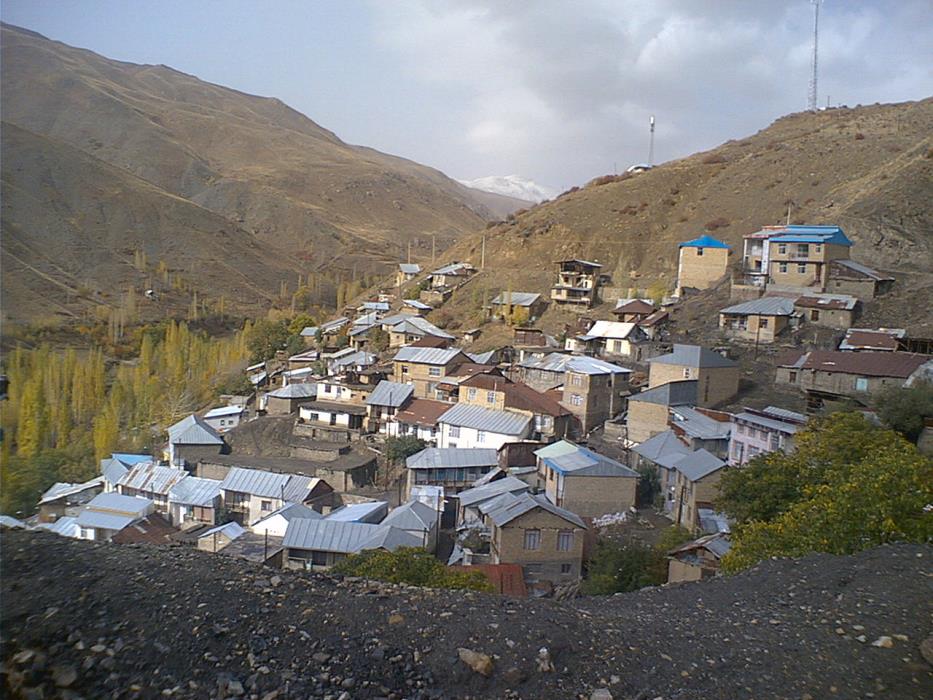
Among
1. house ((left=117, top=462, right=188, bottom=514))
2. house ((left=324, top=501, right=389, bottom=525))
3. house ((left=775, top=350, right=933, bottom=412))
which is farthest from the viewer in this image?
house ((left=117, top=462, right=188, bottom=514))

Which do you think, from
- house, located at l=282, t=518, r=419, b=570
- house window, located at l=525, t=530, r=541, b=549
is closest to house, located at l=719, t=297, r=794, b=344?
house window, located at l=525, t=530, r=541, b=549

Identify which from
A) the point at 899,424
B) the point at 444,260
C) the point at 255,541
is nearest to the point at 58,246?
the point at 444,260

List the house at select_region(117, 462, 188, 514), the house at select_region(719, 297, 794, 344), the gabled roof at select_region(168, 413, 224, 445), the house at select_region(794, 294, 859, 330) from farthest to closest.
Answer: the house at select_region(719, 297, 794, 344) < the house at select_region(794, 294, 859, 330) < the gabled roof at select_region(168, 413, 224, 445) < the house at select_region(117, 462, 188, 514)

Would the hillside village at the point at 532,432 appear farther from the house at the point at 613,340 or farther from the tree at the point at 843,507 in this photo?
the tree at the point at 843,507

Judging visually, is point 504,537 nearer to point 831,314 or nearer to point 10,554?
point 10,554

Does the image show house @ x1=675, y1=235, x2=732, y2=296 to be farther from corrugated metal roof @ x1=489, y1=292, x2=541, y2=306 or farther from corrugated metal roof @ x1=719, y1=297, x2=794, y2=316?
corrugated metal roof @ x1=489, y1=292, x2=541, y2=306
